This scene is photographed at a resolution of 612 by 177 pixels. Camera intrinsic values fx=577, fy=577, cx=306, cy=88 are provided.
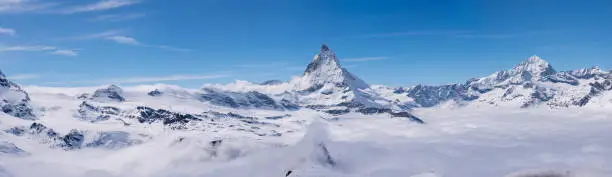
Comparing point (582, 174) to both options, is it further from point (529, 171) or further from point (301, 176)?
point (301, 176)

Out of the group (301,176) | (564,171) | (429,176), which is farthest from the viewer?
(301,176)

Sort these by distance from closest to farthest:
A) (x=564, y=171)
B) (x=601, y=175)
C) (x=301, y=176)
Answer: (x=601, y=175) < (x=564, y=171) < (x=301, y=176)

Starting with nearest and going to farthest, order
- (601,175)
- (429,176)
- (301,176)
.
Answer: (601,175) → (429,176) → (301,176)

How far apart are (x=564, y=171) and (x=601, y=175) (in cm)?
258

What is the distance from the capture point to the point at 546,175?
36.4 metres

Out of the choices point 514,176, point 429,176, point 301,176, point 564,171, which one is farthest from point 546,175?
point 301,176

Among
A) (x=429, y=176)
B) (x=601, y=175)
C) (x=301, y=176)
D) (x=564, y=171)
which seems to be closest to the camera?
(x=601, y=175)

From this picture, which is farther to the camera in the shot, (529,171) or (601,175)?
(529,171)

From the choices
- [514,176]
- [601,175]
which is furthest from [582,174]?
[514,176]

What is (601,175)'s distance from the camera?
1310 inches

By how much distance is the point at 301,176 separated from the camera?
161750mm

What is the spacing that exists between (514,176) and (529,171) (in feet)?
12.2

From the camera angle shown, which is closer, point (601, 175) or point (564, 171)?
point (601, 175)

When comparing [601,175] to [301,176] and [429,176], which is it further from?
[301,176]
